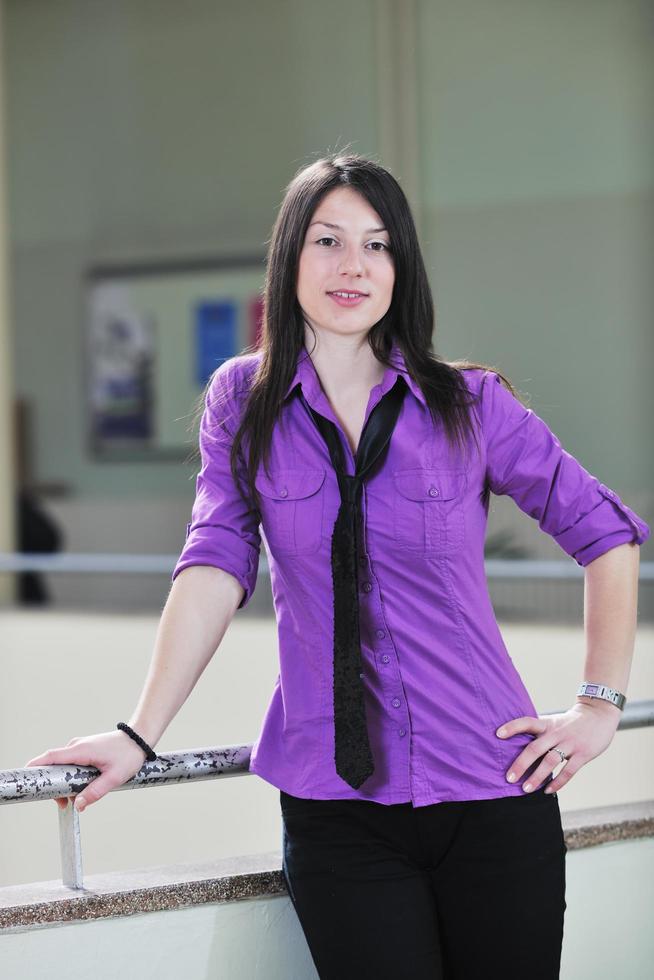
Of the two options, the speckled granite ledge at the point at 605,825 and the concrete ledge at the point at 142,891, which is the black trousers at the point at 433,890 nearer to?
the concrete ledge at the point at 142,891

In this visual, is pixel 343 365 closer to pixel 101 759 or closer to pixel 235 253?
pixel 101 759

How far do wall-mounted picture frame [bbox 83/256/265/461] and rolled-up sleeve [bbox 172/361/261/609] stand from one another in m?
9.43

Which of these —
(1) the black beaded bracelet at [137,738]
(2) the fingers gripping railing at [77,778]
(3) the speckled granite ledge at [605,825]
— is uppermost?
(1) the black beaded bracelet at [137,738]

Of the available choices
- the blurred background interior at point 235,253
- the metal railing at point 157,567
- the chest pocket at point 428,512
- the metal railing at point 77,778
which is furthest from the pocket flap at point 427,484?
the metal railing at point 157,567

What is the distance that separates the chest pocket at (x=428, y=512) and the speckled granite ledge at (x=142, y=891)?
0.48 metres

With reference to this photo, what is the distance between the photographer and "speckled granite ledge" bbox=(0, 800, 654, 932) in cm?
163

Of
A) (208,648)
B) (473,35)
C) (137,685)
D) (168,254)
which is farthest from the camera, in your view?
(168,254)

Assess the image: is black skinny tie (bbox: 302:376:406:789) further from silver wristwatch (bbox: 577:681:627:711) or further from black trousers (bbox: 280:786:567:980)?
silver wristwatch (bbox: 577:681:627:711)

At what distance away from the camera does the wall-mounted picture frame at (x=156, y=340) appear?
36.9 ft

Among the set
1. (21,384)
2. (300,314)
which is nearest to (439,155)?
(21,384)

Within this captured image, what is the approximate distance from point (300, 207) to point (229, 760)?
69 centimetres

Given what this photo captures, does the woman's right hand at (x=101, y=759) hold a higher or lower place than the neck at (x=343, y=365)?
lower

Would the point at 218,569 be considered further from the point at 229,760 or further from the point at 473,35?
the point at 473,35

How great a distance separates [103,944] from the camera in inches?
65.8
